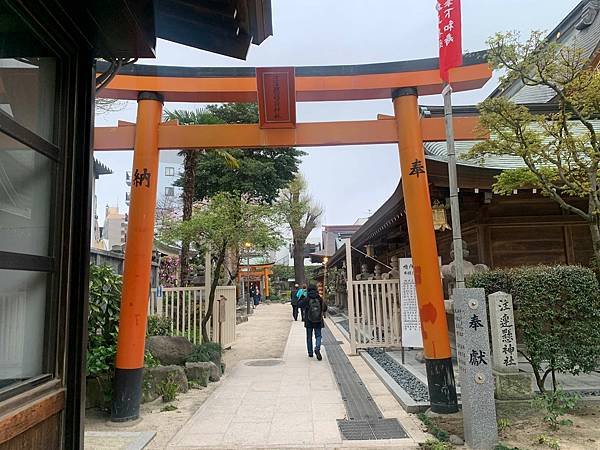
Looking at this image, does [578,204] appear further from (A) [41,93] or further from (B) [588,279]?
(A) [41,93]

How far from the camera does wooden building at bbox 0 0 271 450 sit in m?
2.02

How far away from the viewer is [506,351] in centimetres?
533

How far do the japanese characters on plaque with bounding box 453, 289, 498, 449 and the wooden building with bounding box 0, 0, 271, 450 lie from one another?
3574 mm

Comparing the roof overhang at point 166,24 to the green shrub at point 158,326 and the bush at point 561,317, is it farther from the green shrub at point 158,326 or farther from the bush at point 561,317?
the green shrub at point 158,326

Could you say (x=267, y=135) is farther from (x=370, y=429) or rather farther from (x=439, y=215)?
(x=370, y=429)

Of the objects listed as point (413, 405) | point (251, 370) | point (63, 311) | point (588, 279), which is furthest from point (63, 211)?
point (251, 370)

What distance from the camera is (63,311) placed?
2291 millimetres

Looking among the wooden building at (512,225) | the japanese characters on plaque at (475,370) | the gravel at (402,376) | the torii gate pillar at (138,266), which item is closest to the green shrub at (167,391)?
the torii gate pillar at (138,266)

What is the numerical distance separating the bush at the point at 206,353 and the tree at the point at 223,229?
0.86m

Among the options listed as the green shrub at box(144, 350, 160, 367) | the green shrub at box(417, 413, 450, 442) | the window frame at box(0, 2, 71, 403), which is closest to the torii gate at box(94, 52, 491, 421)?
the green shrub at box(417, 413, 450, 442)

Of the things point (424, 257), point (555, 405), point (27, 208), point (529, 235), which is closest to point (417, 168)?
point (424, 257)

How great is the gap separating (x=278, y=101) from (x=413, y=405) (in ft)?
14.7

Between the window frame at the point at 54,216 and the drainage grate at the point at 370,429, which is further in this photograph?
the drainage grate at the point at 370,429

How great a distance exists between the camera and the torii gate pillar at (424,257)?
538 cm
